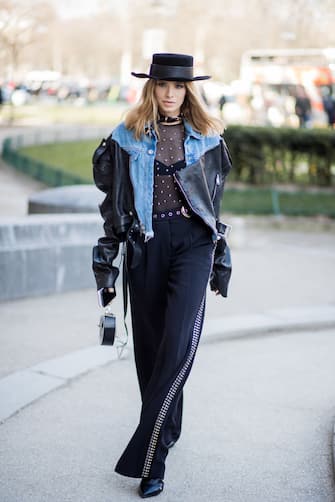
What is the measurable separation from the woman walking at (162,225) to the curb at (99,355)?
46cm

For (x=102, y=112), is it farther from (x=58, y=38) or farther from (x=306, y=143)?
(x=58, y=38)

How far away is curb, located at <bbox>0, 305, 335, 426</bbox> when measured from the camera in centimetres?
539

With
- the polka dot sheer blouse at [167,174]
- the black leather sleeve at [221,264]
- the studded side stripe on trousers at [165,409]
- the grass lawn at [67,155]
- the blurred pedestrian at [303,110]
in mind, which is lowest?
the grass lawn at [67,155]

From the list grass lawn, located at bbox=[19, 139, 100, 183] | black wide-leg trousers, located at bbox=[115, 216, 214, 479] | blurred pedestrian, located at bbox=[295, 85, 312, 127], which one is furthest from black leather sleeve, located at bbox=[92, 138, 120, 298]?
blurred pedestrian, located at bbox=[295, 85, 312, 127]

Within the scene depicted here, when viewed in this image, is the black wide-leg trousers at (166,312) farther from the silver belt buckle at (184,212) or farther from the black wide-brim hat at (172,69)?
the black wide-brim hat at (172,69)

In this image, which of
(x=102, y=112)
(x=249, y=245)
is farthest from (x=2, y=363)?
(x=102, y=112)

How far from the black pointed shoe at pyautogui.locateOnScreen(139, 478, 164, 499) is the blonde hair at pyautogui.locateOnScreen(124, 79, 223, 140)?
1.50m

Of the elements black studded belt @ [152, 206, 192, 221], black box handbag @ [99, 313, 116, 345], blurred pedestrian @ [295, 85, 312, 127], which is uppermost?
black studded belt @ [152, 206, 192, 221]

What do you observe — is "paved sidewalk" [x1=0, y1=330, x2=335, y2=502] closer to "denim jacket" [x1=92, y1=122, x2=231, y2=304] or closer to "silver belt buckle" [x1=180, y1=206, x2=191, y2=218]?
"denim jacket" [x1=92, y1=122, x2=231, y2=304]

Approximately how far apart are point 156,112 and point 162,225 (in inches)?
20.0

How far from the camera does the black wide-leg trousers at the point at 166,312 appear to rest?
13.4 feet

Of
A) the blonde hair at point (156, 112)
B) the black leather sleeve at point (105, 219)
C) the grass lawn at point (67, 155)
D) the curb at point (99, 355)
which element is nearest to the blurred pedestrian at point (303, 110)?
the grass lawn at point (67, 155)

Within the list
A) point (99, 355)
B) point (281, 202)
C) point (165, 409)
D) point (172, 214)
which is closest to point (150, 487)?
point (165, 409)

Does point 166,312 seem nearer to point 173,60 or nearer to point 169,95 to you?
point 169,95
